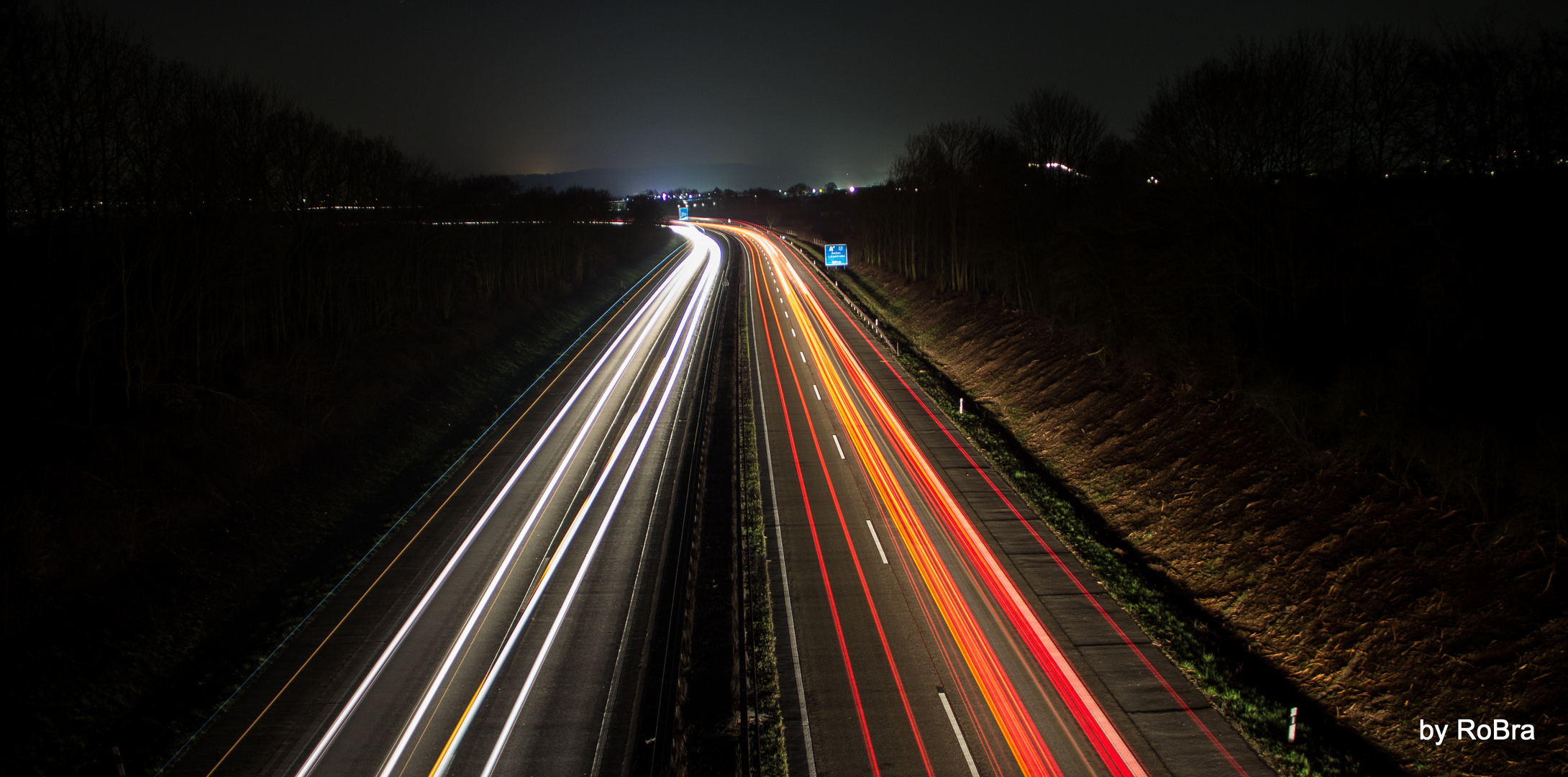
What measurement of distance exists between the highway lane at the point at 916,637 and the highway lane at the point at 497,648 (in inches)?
140

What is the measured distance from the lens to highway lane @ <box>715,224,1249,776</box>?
11.0 metres

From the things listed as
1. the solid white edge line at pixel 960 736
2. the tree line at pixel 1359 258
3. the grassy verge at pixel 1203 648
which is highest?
the tree line at pixel 1359 258

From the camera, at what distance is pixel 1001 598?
15398mm

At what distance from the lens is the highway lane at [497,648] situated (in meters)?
11.1

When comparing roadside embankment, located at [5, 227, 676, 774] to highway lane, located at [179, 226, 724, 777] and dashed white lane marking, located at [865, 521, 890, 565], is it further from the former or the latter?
dashed white lane marking, located at [865, 521, 890, 565]

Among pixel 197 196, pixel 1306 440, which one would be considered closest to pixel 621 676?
pixel 1306 440

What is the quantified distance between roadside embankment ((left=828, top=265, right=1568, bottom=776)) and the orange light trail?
2.25 metres

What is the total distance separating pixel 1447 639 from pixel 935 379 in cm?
2419

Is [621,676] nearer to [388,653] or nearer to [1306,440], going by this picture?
[388,653]

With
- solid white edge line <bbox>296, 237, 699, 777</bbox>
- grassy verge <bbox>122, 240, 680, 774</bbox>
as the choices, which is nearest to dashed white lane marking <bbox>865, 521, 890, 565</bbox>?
solid white edge line <bbox>296, 237, 699, 777</bbox>

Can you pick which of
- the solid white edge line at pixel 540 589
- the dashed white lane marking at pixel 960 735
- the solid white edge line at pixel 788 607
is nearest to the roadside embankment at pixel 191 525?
the solid white edge line at pixel 540 589

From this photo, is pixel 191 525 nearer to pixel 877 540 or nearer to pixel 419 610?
pixel 419 610

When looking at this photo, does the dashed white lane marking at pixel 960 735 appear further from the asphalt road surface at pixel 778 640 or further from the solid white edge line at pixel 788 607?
the solid white edge line at pixel 788 607

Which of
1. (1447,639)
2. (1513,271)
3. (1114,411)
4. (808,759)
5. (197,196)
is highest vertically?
(197,196)
